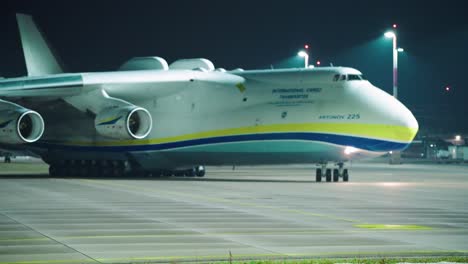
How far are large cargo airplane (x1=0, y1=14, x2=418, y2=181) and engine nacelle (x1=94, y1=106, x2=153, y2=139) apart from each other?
1.5 inches

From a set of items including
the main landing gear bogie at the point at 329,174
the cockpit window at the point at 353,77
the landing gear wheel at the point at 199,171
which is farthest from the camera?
the landing gear wheel at the point at 199,171

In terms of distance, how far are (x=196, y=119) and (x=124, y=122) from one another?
3.08 m

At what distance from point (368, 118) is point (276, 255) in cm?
2170

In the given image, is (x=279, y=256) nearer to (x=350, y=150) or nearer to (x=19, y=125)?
(x=350, y=150)

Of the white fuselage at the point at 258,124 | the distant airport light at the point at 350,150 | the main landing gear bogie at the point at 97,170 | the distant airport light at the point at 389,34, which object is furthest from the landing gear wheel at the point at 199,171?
the distant airport light at the point at 389,34

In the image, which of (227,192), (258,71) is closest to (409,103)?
(258,71)

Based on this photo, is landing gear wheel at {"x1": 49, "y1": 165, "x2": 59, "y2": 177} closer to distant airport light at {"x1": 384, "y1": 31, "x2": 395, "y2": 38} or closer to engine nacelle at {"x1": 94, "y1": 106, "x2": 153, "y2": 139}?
engine nacelle at {"x1": 94, "y1": 106, "x2": 153, "y2": 139}

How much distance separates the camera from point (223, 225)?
15820mm

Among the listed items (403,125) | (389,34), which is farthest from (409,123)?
(389,34)

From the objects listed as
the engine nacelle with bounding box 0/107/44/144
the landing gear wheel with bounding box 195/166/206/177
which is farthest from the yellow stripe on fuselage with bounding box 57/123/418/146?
the engine nacelle with bounding box 0/107/44/144

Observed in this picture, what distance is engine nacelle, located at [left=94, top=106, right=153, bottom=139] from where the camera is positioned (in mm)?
34250

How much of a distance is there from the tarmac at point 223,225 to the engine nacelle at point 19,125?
7405 mm

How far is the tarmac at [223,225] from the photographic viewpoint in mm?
11977

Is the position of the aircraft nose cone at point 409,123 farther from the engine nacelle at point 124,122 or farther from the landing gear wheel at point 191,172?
the landing gear wheel at point 191,172
